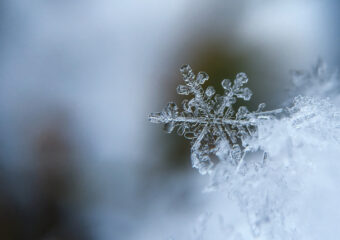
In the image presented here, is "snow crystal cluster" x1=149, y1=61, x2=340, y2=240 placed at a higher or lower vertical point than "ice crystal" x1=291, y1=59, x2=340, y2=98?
lower

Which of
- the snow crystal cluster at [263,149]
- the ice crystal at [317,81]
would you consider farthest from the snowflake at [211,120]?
the ice crystal at [317,81]

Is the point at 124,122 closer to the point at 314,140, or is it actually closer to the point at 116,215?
the point at 116,215

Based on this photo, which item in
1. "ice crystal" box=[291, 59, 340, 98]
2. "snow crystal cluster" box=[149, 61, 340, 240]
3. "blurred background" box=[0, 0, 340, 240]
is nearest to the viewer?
"snow crystal cluster" box=[149, 61, 340, 240]

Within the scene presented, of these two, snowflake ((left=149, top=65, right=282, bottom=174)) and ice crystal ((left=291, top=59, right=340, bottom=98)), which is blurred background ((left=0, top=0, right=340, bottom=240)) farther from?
snowflake ((left=149, top=65, right=282, bottom=174))

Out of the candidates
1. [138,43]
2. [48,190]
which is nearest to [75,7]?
[138,43]

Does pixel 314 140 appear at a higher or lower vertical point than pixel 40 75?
lower

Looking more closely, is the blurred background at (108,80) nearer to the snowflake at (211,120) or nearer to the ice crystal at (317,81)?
the ice crystal at (317,81)

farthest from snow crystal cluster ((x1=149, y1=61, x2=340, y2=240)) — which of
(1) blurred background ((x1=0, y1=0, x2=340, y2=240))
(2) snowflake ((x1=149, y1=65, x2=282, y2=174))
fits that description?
(1) blurred background ((x1=0, y1=0, x2=340, y2=240))
